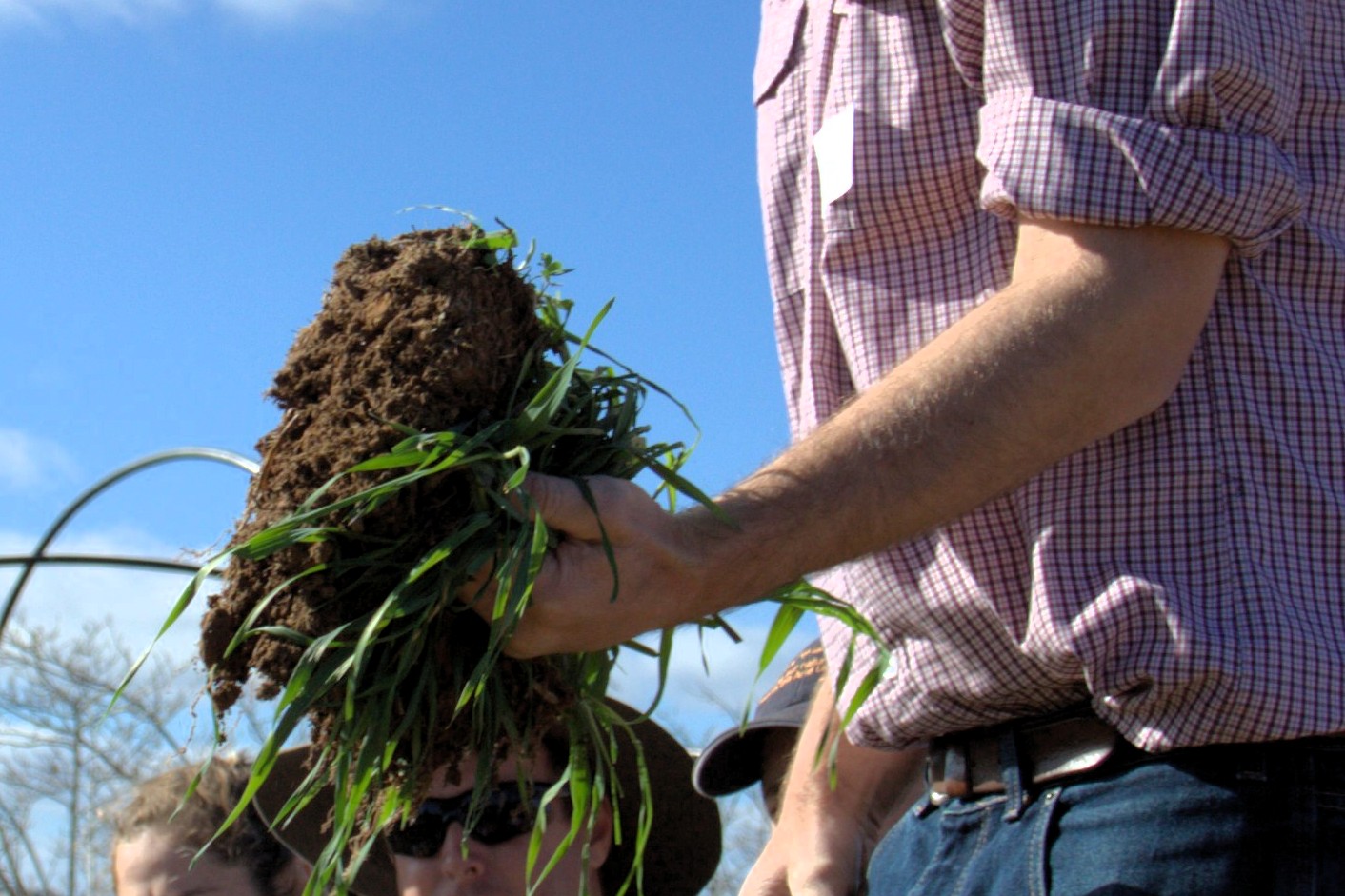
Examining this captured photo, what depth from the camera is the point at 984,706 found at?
182 cm

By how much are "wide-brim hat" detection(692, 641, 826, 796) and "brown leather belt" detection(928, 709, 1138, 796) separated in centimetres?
85

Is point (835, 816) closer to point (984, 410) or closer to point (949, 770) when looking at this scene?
point (949, 770)

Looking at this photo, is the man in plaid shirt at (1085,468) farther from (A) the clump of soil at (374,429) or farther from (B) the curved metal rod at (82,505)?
(B) the curved metal rod at (82,505)

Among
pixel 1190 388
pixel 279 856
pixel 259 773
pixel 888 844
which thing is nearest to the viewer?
pixel 259 773

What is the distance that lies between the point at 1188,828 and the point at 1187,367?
1.51 feet

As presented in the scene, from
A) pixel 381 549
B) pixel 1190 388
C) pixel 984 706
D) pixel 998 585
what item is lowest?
pixel 984 706

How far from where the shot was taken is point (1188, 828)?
1.62 m

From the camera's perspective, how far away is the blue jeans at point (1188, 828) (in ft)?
5.21

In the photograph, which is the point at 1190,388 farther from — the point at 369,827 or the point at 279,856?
the point at 279,856

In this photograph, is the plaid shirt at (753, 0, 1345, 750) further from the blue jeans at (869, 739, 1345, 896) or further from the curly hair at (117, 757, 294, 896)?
the curly hair at (117, 757, 294, 896)

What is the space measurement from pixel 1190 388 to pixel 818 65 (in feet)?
2.07

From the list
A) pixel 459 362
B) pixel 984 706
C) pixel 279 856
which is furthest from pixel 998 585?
pixel 279 856

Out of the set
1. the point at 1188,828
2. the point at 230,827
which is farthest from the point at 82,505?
the point at 1188,828

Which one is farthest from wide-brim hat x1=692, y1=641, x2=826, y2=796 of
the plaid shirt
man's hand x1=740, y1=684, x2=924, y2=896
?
the plaid shirt
